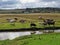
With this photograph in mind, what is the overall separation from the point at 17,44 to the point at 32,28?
20221 millimetres

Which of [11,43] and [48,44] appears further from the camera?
[11,43]

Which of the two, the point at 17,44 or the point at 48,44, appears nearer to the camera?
Answer: the point at 48,44

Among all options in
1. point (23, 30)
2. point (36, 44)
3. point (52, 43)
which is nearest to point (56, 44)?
point (52, 43)

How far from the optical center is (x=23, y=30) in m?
42.2

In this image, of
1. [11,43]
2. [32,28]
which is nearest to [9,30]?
[32,28]

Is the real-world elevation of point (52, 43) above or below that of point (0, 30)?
above

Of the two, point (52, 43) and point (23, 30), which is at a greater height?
point (52, 43)

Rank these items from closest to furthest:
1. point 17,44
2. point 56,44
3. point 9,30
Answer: point 56,44 → point 17,44 → point 9,30

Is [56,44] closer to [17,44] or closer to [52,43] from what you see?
[52,43]

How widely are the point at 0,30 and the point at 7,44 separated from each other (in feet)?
60.8

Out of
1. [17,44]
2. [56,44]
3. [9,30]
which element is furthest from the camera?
[9,30]

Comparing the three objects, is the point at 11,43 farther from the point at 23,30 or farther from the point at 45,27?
the point at 45,27

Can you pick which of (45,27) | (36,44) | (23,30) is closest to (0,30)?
(23,30)

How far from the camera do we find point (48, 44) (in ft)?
71.7
